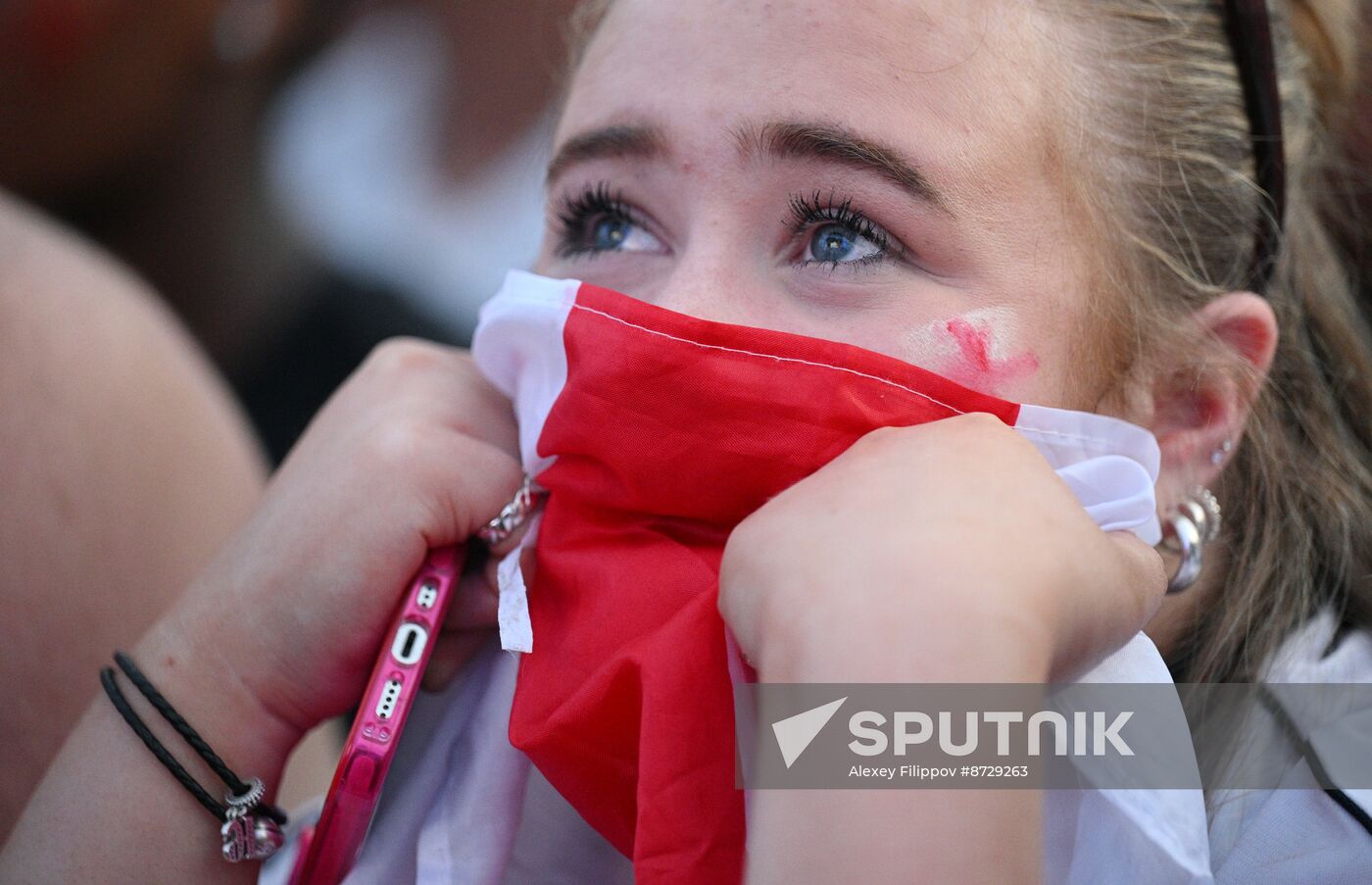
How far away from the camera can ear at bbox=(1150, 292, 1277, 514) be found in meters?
1.44

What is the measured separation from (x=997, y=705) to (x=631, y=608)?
408 mm

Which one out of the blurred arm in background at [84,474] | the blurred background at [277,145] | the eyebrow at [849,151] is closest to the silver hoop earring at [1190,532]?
the eyebrow at [849,151]

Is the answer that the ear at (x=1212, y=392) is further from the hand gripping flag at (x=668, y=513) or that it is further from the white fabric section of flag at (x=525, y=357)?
the white fabric section of flag at (x=525, y=357)

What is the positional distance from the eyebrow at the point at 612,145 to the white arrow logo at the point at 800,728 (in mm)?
736

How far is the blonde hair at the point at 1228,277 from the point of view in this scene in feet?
4.73

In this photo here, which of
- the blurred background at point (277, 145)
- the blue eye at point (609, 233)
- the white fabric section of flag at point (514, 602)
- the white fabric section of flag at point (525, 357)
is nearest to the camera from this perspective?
the white fabric section of flag at point (514, 602)

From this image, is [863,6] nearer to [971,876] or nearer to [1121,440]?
[1121,440]

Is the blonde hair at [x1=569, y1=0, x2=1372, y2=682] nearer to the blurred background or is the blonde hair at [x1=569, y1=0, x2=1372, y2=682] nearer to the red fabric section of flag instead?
the red fabric section of flag

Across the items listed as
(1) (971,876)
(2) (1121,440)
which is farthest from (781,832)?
(2) (1121,440)

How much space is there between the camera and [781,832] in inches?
35.1

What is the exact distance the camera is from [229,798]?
4.50 feet

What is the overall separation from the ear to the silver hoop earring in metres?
0.02

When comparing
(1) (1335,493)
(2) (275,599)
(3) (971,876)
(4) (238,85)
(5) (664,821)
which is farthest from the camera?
(4) (238,85)

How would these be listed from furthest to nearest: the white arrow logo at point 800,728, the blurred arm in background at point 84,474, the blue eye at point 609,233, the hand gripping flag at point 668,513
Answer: the blurred arm in background at point 84,474
the blue eye at point 609,233
the hand gripping flag at point 668,513
the white arrow logo at point 800,728
